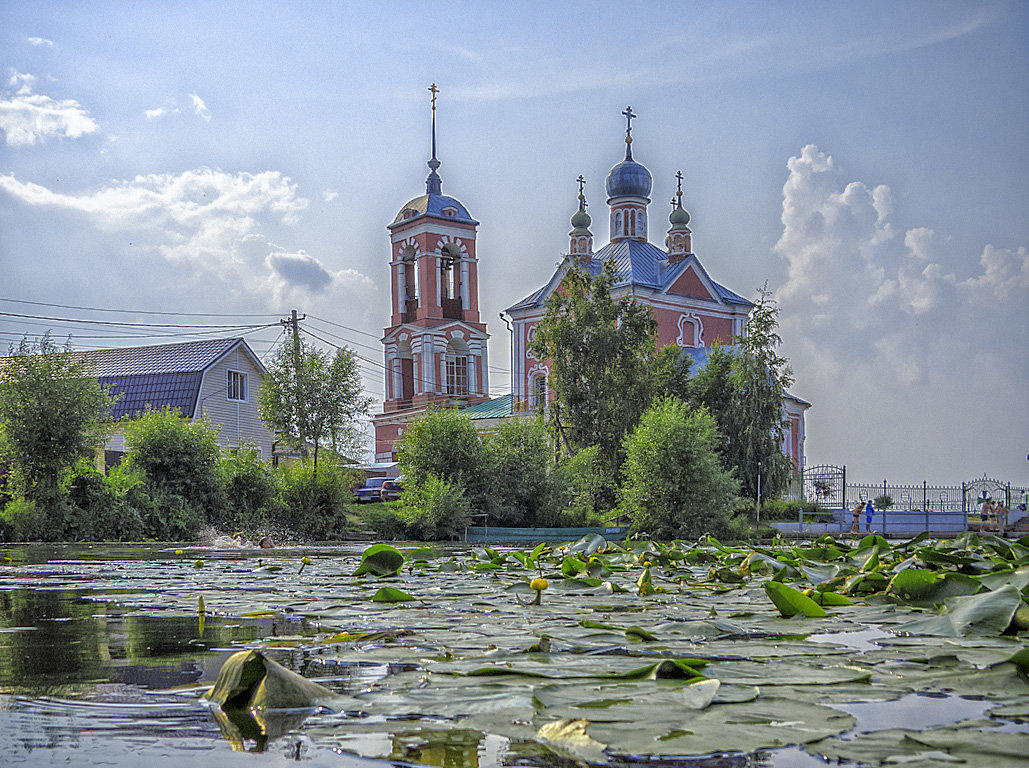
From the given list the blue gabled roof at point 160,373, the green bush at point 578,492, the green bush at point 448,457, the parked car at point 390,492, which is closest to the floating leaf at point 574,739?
the green bush at point 448,457

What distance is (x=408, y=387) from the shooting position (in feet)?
163

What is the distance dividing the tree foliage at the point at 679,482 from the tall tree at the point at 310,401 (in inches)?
545

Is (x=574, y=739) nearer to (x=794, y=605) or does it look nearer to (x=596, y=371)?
(x=794, y=605)

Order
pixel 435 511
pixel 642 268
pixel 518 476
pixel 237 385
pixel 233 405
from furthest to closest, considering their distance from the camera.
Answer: pixel 642 268
pixel 237 385
pixel 233 405
pixel 518 476
pixel 435 511

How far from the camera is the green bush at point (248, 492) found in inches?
787

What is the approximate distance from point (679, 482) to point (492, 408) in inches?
1067

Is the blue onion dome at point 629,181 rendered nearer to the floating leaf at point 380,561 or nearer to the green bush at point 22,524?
the green bush at point 22,524

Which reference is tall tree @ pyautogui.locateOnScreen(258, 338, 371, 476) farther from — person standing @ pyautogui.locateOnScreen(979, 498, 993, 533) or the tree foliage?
person standing @ pyautogui.locateOnScreen(979, 498, 993, 533)

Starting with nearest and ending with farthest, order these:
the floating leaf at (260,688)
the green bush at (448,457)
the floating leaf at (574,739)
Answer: the floating leaf at (574,739) → the floating leaf at (260,688) → the green bush at (448,457)

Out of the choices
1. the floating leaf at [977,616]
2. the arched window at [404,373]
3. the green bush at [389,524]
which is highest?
the arched window at [404,373]

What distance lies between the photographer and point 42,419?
57.0ft

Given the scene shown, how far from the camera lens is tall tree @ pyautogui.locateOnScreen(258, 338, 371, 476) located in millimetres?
31422

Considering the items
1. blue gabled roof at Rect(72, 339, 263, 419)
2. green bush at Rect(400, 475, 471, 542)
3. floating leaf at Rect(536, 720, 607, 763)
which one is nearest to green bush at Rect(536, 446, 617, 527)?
green bush at Rect(400, 475, 471, 542)

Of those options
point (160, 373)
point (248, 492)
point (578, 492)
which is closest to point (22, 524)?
point (248, 492)
